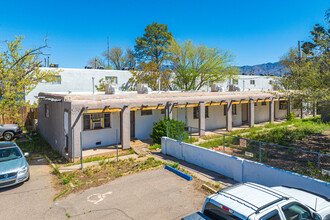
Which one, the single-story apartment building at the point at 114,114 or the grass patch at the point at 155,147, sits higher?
the single-story apartment building at the point at 114,114

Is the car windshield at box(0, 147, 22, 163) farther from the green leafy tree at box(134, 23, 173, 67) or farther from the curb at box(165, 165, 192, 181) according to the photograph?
the green leafy tree at box(134, 23, 173, 67)

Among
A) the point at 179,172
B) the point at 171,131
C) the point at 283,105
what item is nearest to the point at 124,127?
the point at 171,131

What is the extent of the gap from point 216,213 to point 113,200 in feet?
15.2

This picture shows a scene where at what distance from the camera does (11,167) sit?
9.26m

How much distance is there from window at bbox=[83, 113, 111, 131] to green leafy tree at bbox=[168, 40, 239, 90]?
60.6 ft

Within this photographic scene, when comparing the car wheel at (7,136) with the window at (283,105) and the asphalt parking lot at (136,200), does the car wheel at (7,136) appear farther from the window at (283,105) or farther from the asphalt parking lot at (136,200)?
the window at (283,105)

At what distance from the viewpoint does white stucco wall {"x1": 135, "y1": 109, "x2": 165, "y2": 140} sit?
672 inches

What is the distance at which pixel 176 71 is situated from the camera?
33344mm

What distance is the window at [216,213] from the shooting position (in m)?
4.71

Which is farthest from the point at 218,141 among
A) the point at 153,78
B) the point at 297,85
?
the point at 153,78

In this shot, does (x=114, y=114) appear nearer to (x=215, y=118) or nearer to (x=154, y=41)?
(x=215, y=118)

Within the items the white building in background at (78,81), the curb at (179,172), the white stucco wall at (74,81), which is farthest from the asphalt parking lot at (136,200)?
the white stucco wall at (74,81)

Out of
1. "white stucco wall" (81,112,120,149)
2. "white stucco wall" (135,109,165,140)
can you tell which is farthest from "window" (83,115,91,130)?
"white stucco wall" (135,109,165,140)

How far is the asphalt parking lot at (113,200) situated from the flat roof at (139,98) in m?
4.77
